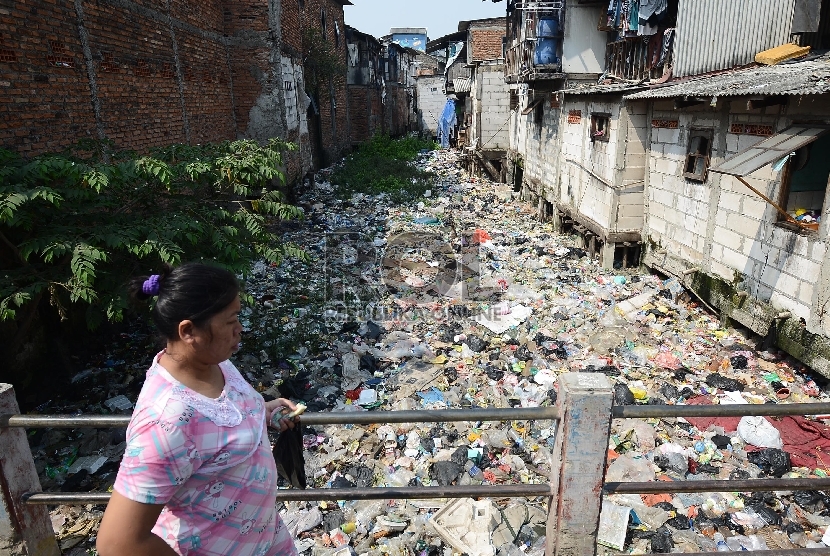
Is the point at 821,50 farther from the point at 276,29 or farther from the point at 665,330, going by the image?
the point at 276,29

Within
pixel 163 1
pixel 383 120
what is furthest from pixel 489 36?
pixel 163 1

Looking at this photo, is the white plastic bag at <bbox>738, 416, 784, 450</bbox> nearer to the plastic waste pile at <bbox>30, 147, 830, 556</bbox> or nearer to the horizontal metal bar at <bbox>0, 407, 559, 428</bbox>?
the plastic waste pile at <bbox>30, 147, 830, 556</bbox>

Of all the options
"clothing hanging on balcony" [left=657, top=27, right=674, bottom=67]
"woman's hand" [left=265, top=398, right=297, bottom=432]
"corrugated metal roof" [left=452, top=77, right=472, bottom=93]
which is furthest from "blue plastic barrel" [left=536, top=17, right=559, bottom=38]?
"woman's hand" [left=265, top=398, right=297, bottom=432]

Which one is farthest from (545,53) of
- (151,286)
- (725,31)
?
(151,286)

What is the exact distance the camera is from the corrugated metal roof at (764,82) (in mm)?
4727

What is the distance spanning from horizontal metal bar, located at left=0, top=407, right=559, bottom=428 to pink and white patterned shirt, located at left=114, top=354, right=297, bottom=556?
1.22 ft

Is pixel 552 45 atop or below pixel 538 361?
atop

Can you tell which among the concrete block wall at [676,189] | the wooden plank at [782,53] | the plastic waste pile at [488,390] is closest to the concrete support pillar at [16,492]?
the plastic waste pile at [488,390]

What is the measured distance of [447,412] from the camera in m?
2.04

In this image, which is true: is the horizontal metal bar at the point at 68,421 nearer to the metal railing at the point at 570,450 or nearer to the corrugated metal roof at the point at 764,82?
the metal railing at the point at 570,450

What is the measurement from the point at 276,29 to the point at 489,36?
14860 millimetres

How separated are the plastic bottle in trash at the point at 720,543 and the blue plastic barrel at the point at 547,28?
1159 cm

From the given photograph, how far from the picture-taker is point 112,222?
4.46 meters

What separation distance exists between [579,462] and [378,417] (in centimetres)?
85
